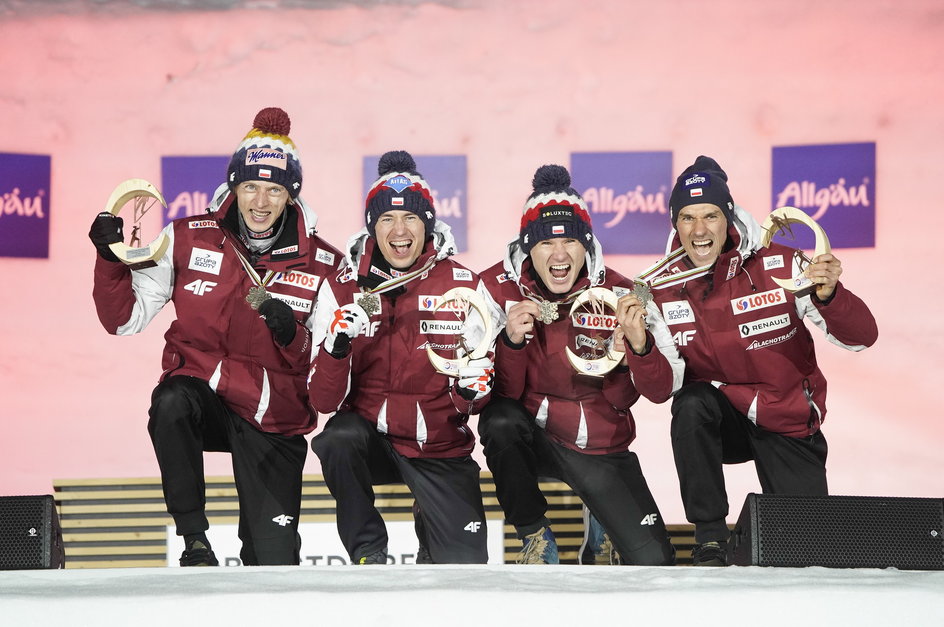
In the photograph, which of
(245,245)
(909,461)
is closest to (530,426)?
(245,245)

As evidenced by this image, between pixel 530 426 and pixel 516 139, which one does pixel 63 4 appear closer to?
pixel 516 139

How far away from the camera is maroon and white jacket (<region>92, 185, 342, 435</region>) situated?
3395 mm

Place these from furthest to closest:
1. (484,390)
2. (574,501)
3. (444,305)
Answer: (574,501)
(444,305)
(484,390)

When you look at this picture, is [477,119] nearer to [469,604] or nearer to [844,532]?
[844,532]

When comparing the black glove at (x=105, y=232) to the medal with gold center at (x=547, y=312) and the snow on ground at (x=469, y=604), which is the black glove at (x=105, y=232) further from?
the snow on ground at (x=469, y=604)

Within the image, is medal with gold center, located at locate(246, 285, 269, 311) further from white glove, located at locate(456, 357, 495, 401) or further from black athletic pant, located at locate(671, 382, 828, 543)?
black athletic pant, located at locate(671, 382, 828, 543)

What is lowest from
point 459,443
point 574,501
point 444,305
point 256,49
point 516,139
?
point 574,501

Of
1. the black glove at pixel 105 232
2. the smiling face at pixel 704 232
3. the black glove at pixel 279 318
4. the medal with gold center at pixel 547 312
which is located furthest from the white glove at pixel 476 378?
the black glove at pixel 105 232

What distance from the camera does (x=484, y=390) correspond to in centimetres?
315

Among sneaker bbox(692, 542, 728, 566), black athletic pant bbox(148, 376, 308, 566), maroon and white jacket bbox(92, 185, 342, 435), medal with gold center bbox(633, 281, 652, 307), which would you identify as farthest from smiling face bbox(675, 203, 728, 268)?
black athletic pant bbox(148, 376, 308, 566)

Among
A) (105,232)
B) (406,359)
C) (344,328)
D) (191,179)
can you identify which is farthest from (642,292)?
(191,179)

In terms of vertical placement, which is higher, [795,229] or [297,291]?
[795,229]

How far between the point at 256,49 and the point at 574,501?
2951 mm

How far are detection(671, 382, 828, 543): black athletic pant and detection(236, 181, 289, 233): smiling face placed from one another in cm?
153
